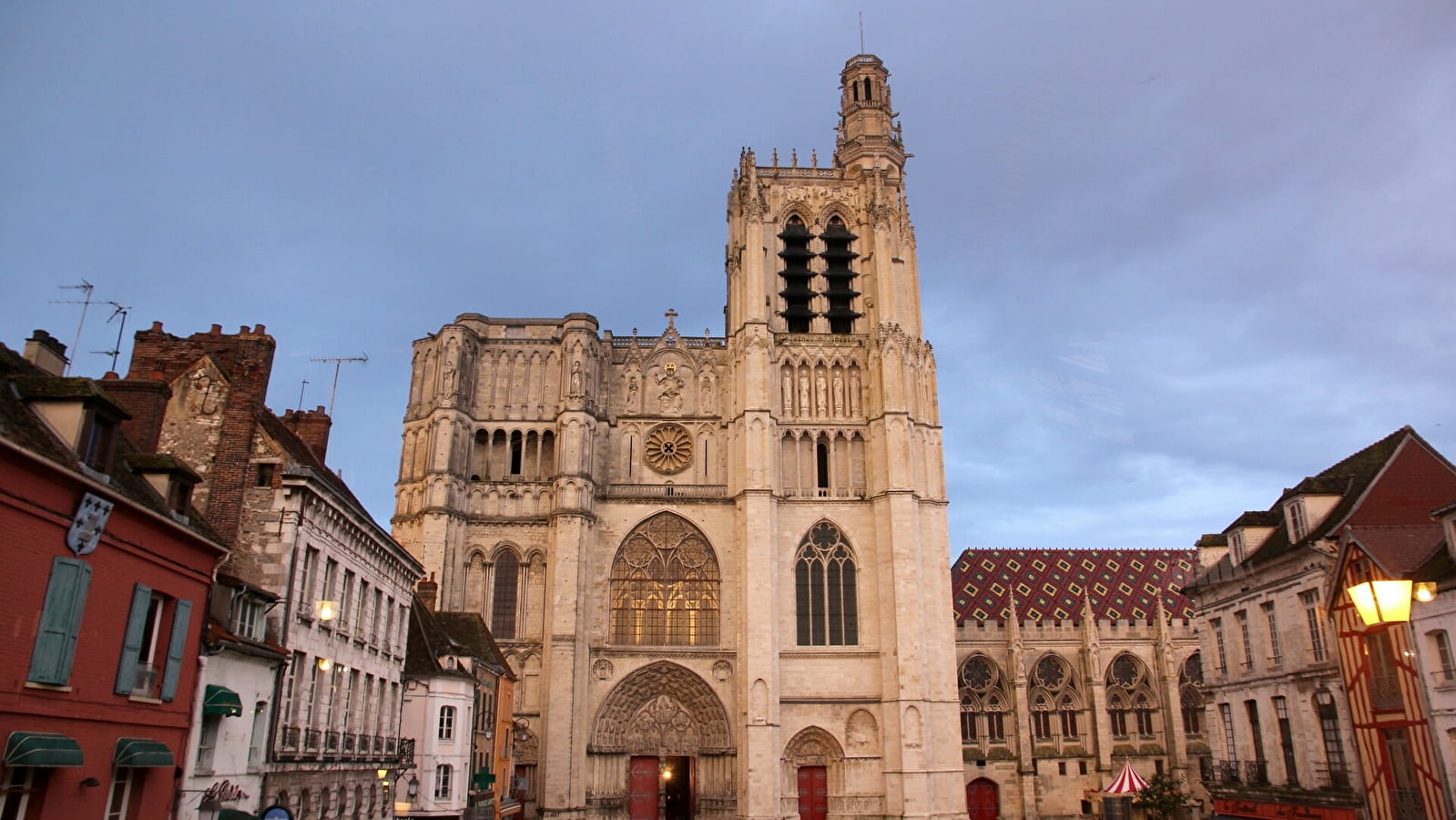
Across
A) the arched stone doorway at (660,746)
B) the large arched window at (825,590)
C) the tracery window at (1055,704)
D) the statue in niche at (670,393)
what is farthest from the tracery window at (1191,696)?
the statue in niche at (670,393)

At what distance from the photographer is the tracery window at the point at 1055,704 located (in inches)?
1785

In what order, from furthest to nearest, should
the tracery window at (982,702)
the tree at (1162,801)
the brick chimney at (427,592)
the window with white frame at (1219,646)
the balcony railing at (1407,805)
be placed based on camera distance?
1. the tracery window at (982,702)
2. the tree at (1162,801)
3. the brick chimney at (427,592)
4. the window with white frame at (1219,646)
5. the balcony railing at (1407,805)

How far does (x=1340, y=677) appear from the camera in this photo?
1991 cm

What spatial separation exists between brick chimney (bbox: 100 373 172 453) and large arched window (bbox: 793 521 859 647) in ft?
84.1

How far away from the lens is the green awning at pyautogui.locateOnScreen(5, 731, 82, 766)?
9812mm

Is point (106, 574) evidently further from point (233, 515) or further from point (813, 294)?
point (813, 294)

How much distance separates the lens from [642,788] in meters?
36.5

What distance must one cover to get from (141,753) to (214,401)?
680cm

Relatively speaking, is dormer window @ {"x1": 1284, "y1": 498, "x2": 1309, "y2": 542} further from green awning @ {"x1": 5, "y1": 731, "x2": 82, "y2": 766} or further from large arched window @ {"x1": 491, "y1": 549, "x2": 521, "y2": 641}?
large arched window @ {"x1": 491, "y1": 549, "x2": 521, "y2": 641}

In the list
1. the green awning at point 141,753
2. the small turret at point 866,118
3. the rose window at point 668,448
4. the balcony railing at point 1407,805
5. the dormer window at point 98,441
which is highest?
the small turret at point 866,118

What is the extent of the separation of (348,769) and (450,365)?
21634mm

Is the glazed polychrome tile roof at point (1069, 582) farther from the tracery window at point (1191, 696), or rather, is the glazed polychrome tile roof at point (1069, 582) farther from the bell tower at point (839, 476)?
the bell tower at point (839, 476)

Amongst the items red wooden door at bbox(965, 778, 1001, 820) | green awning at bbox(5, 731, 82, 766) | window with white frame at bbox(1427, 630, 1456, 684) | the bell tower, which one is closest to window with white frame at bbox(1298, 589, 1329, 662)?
window with white frame at bbox(1427, 630, 1456, 684)

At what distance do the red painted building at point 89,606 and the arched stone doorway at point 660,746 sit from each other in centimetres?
2379
